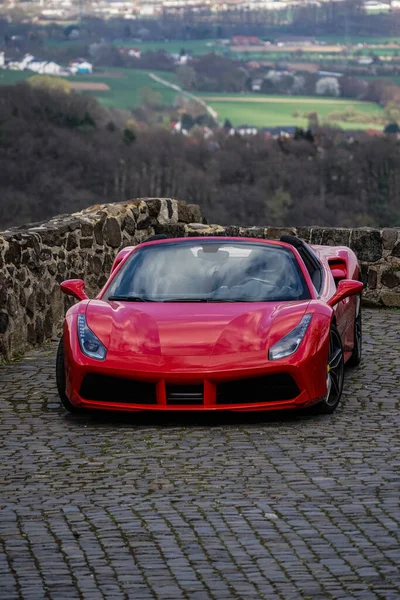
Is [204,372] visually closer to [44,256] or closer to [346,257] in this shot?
[346,257]

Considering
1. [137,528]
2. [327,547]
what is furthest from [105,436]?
[327,547]

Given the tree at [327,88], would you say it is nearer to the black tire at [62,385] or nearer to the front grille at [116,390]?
the black tire at [62,385]

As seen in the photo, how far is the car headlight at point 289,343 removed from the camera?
8.80 metres

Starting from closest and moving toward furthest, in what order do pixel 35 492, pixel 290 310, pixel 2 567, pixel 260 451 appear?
pixel 2 567 → pixel 35 492 → pixel 260 451 → pixel 290 310

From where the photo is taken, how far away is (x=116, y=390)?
8.88 m

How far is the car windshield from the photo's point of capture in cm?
958

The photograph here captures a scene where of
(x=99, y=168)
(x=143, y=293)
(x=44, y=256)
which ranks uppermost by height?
(x=143, y=293)

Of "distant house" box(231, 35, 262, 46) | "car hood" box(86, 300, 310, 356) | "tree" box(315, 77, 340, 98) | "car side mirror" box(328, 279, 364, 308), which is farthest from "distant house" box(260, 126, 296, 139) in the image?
"car hood" box(86, 300, 310, 356)

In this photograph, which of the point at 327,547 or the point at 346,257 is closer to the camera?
the point at 327,547

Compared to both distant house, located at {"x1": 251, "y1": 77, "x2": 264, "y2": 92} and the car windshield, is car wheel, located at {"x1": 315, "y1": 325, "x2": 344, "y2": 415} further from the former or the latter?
distant house, located at {"x1": 251, "y1": 77, "x2": 264, "y2": 92}

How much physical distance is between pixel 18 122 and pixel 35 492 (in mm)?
110353

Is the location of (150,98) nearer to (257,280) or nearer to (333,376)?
(257,280)

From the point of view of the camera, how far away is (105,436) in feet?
28.1

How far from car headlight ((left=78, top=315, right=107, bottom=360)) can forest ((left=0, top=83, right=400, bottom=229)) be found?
101063 millimetres
